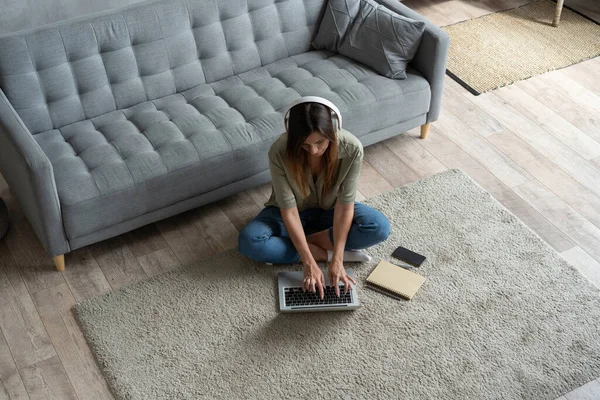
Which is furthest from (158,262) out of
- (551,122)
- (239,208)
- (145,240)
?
(551,122)

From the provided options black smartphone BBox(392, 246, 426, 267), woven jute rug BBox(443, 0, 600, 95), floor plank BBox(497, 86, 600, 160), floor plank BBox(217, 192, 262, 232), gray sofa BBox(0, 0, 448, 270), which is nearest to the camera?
gray sofa BBox(0, 0, 448, 270)

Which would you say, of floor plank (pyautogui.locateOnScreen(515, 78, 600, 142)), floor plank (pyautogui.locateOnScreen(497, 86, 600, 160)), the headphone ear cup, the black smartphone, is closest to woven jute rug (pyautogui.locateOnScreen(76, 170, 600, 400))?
the black smartphone

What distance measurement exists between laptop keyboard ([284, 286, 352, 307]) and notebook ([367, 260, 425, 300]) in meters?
0.14

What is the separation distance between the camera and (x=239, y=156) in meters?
3.16

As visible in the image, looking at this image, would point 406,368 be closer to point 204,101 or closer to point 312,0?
point 204,101

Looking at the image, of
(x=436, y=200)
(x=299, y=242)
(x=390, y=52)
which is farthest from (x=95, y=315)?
(x=390, y=52)

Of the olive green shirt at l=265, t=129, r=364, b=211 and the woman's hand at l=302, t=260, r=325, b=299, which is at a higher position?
the olive green shirt at l=265, t=129, r=364, b=211

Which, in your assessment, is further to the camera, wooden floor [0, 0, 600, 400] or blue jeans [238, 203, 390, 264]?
blue jeans [238, 203, 390, 264]

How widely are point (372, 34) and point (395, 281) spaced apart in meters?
1.29

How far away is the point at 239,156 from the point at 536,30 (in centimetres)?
252

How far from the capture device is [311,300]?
9.43 feet

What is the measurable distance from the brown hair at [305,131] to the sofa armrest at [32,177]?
918mm

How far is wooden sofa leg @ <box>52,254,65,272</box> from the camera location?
3027 mm

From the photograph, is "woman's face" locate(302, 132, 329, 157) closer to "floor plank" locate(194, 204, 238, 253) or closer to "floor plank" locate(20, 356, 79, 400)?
"floor plank" locate(194, 204, 238, 253)
